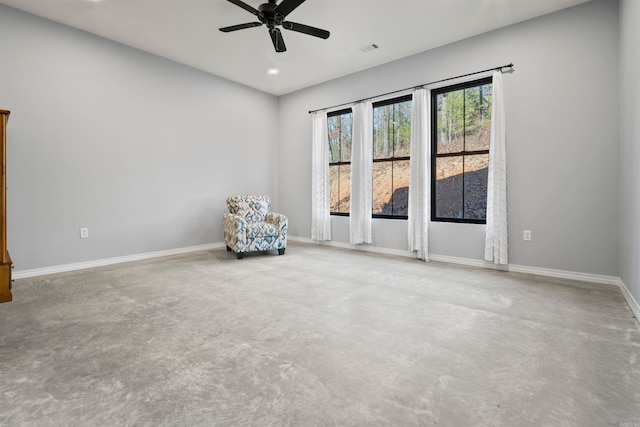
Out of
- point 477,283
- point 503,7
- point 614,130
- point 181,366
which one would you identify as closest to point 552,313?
point 477,283

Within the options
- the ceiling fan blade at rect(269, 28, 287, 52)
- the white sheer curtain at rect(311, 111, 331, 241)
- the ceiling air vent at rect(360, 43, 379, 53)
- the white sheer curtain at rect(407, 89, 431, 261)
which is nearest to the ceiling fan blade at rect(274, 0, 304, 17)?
the ceiling fan blade at rect(269, 28, 287, 52)

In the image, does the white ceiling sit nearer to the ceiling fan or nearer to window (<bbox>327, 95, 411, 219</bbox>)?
the ceiling fan

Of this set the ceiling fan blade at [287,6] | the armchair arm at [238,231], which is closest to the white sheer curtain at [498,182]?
the ceiling fan blade at [287,6]

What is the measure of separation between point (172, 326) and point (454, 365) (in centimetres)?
186

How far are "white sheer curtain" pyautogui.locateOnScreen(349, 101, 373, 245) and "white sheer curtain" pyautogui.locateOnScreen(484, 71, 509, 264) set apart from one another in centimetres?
179

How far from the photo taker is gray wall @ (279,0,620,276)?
323 centimetres

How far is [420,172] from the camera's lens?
14.4 feet

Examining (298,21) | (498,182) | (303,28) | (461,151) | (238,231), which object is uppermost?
(298,21)

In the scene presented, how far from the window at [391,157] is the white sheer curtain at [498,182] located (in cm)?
124

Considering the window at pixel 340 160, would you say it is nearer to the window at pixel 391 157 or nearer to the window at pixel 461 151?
the window at pixel 391 157

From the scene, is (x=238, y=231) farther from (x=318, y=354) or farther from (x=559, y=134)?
(x=559, y=134)

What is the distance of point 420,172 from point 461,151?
1.96 ft

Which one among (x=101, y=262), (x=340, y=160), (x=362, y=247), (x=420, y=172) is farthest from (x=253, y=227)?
(x=420, y=172)

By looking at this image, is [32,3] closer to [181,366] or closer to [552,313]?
[181,366]
